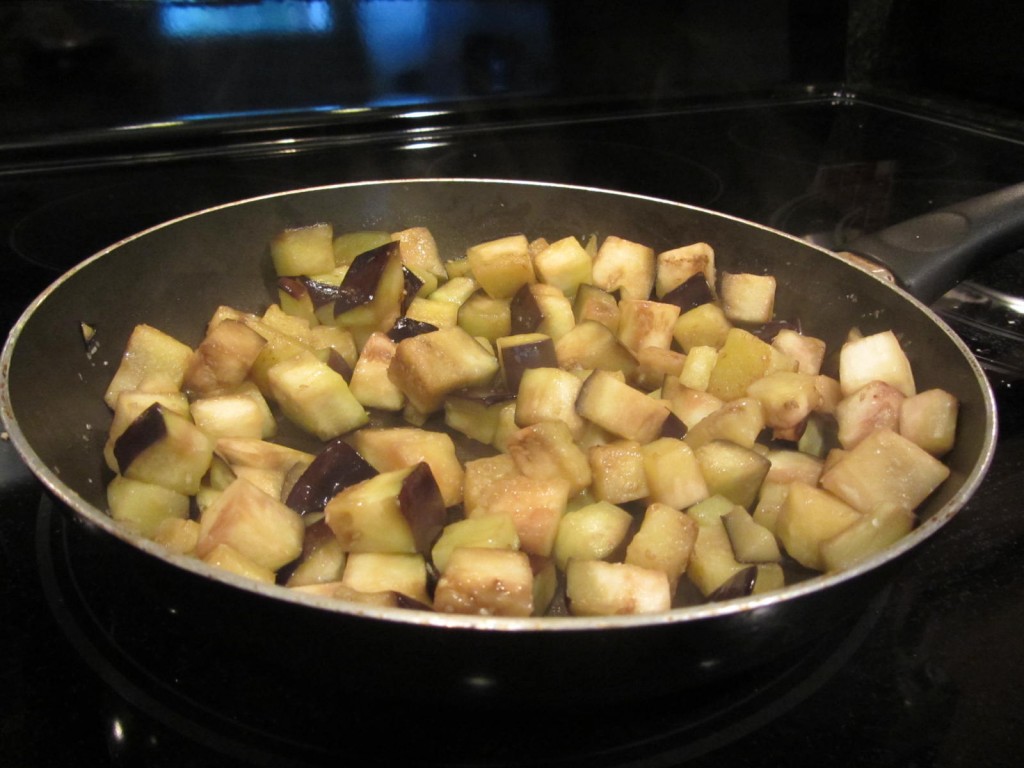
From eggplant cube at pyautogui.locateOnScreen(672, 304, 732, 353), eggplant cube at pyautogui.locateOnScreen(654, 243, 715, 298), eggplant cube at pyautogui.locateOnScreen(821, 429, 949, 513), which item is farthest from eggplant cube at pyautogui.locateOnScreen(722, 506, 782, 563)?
eggplant cube at pyautogui.locateOnScreen(654, 243, 715, 298)

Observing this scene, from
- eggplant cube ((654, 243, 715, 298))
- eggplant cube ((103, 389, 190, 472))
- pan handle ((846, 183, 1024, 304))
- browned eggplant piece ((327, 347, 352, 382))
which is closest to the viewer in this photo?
eggplant cube ((103, 389, 190, 472))

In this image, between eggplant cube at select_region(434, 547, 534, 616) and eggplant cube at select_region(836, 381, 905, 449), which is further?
eggplant cube at select_region(836, 381, 905, 449)

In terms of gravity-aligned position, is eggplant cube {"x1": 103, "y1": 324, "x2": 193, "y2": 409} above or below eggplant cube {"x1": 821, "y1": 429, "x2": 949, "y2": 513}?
above

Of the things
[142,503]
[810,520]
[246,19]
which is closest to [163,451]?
[142,503]

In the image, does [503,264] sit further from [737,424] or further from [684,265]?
[737,424]

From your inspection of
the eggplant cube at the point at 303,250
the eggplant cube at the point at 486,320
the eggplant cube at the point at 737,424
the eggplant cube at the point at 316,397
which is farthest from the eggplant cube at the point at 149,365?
the eggplant cube at the point at 737,424

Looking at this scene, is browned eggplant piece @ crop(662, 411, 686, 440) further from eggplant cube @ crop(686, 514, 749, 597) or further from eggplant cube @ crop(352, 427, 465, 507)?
eggplant cube @ crop(352, 427, 465, 507)

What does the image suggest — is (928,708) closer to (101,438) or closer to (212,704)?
(212,704)

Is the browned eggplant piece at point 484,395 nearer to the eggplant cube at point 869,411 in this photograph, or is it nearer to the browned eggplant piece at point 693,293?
the browned eggplant piece at point 693,293
